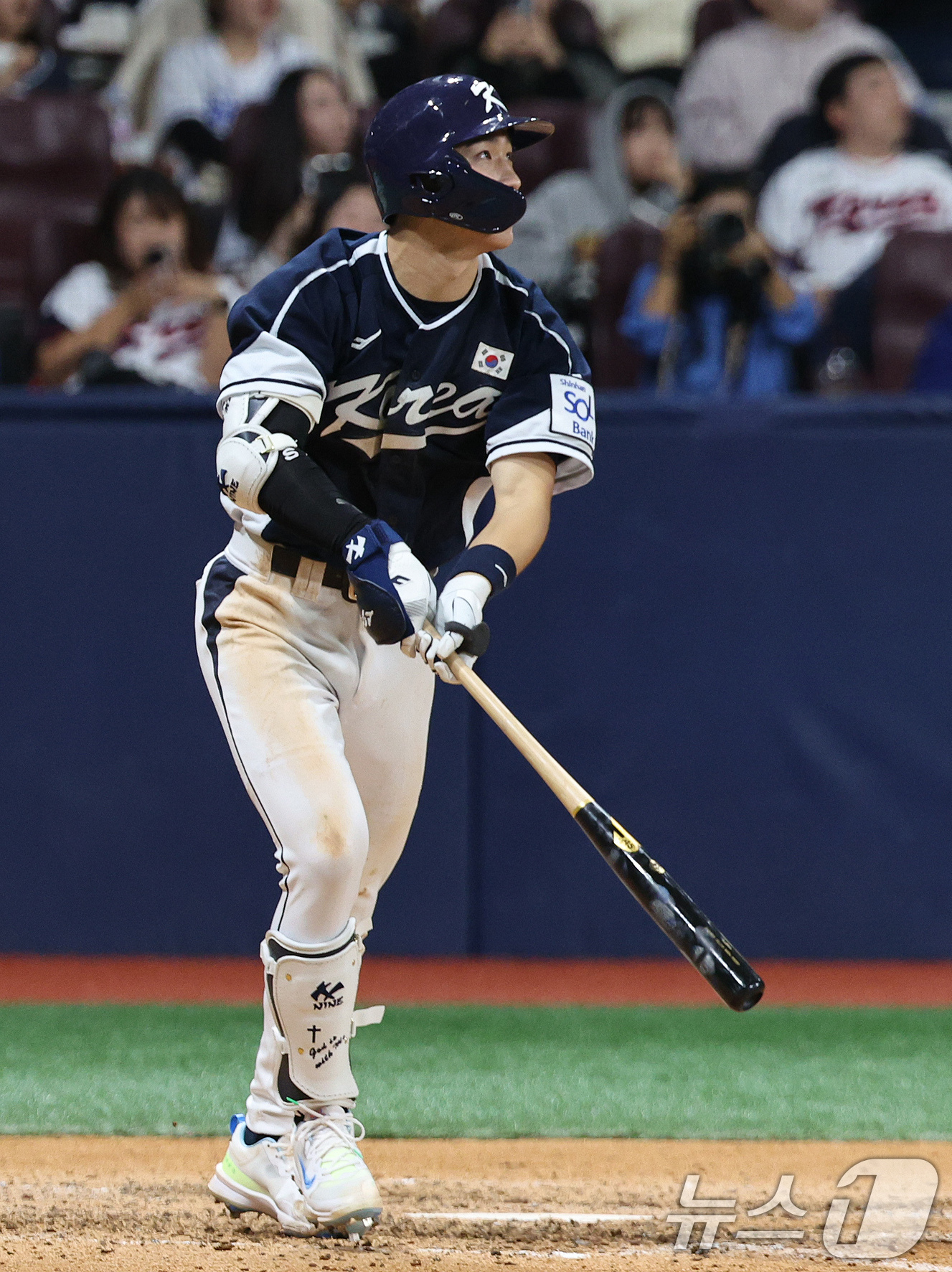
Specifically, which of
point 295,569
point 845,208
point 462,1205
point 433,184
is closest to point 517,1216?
point 462,1205

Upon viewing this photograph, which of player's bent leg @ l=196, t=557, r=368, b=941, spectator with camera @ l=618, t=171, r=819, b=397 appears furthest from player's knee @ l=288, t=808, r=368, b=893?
spectator with camera @ l=618, t=171, r=819, b=397

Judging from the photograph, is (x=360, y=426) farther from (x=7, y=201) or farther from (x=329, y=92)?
(x=7, y=201)

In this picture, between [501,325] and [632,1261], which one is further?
[501,325]

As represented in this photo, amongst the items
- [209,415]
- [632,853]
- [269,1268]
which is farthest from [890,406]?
[269,1268]

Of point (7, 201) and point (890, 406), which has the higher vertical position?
point (7, 201)

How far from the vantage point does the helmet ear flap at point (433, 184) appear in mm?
3027

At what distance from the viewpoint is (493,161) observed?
3.10m

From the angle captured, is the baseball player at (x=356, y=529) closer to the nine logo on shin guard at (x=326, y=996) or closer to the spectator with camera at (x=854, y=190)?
the nine logo on shin guard at (x=326, y=996)

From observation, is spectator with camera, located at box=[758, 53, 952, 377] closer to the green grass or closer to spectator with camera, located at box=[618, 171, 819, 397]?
spectator with camera, located at box=[618, 171, 819, 397]

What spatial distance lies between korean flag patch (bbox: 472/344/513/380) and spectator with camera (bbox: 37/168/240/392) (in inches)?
124

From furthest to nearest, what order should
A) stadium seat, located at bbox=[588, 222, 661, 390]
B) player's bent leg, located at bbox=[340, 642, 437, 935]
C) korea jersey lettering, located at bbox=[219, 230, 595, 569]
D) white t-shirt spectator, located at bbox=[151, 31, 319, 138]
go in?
white t-shirt spectator, located at bbox=[151, 31, 319, 138] < stadium seat, located at bbox=[588, 222, 661, 390] < player's bent leg, located at bbox=[340, 642, 437, 935] < korea jersey lettering, located at bbox=[219, 230, 595, 569]

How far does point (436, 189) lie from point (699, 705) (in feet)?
10.0

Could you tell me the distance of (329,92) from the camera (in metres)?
7.01

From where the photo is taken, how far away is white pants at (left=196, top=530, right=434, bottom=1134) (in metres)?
2.97
